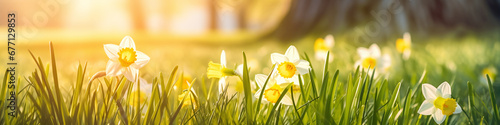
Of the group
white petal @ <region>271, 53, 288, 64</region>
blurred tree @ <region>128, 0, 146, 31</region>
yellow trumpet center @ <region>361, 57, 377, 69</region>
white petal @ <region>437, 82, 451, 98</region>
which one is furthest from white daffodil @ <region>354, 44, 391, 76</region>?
blurred tree @ <region>128, 0, 146, 31</region>

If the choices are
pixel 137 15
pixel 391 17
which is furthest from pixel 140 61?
pixel 137 15

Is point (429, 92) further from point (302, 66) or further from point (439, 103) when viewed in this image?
point (302, 66)

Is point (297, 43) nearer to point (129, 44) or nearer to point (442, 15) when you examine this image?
point (442, 15)

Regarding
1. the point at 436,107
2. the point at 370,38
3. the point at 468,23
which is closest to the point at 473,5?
the point at 468,23

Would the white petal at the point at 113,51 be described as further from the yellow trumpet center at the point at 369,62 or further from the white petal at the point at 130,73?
the yellow trumpet center at the point at 369,62

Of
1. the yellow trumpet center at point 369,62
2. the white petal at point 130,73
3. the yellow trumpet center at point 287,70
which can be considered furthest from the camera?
the yellow trumpet center at point 369,62

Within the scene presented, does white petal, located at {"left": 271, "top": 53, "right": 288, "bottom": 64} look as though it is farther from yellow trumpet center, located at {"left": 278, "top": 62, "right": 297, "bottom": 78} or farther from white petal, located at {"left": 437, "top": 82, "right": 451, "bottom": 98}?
white petal, located at {"left": 437, "top": 82, "right": 451, "bottom": 98}

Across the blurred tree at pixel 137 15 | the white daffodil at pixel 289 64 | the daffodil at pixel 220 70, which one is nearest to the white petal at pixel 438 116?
the white daffodil at pixel 289 64
